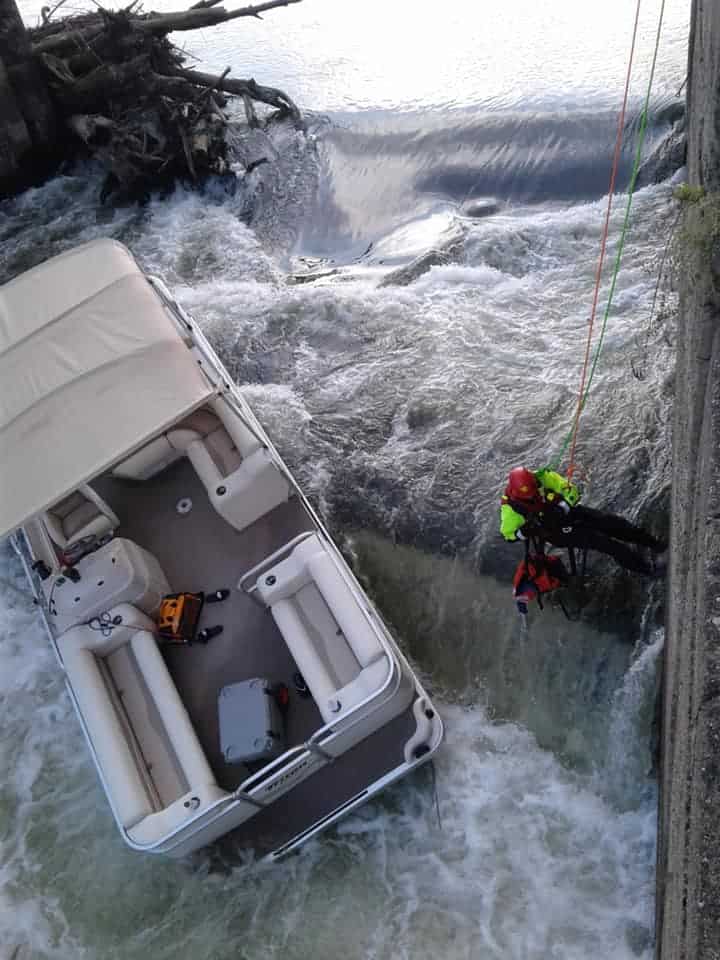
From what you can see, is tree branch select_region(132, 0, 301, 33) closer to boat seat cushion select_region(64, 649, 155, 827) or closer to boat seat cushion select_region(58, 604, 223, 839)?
boat seat cushion select_region(58, 604, 223, 839)

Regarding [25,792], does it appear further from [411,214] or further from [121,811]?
[411,214]

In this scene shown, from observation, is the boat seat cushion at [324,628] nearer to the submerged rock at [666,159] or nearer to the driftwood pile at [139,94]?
the submerged rock at [666,159]

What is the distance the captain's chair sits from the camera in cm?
686

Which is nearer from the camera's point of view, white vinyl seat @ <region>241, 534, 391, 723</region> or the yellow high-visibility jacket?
white vinyl seat @ <region>241, 534, 391, 723</region>

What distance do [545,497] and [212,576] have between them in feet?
9.05

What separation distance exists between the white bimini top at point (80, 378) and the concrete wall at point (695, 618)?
140 inches

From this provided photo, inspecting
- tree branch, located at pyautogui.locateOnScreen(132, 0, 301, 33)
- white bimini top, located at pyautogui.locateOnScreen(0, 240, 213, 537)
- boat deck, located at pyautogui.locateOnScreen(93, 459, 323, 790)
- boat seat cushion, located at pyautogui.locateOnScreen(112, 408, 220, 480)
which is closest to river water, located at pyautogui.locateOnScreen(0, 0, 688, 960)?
boat deck, located at pyautogui.locateOnScreen(93, 459, 323, 790)

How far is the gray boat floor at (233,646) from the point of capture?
224 inches

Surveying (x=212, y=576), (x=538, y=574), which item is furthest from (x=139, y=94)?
(x=538, y=574)

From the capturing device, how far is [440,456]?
7.98m

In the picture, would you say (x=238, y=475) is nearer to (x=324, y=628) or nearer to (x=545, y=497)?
(x=324, y=628)

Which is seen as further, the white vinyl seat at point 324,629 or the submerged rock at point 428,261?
the submerged rock at point 428,261

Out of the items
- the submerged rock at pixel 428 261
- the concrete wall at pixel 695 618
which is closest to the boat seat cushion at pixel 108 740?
the concrete wall at pixel 695 618

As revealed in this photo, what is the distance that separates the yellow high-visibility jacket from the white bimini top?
241 cm
